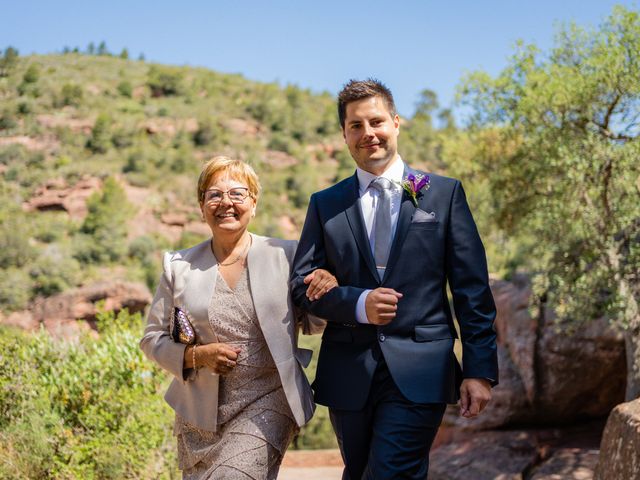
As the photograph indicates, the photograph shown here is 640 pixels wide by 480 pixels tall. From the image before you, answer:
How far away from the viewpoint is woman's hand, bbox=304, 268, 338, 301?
10.8ft

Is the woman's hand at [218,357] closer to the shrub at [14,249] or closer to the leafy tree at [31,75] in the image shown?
the shrub at [14,249]

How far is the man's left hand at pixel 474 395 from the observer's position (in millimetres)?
3205

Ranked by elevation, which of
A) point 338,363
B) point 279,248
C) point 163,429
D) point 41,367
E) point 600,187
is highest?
point 600,187

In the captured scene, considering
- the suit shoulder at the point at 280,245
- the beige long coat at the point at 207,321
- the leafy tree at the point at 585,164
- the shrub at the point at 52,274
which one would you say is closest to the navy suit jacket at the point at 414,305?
the beige long coat at the point at 207,321

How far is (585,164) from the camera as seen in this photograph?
8.56 metres

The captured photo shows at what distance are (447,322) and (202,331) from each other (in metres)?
1.15

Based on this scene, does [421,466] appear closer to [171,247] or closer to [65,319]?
[65,319]

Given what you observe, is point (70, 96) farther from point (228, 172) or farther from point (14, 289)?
point (228, 172)

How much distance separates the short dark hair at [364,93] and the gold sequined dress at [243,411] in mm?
991

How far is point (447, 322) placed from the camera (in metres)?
3.39

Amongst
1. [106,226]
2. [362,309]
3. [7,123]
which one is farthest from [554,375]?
[7,123]

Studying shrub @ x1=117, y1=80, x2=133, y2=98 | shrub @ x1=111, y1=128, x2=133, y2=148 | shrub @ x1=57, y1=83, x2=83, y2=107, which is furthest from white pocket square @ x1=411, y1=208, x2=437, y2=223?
shrub @ x1=117, y1=80, x2=133, y2=98

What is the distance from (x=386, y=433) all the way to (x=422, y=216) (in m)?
0.97

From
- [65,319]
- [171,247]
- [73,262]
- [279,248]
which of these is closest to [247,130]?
[171,247]
